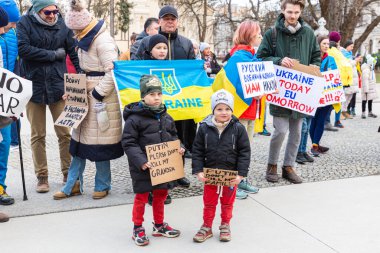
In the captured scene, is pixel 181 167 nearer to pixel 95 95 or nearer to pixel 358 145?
pixel 95 95

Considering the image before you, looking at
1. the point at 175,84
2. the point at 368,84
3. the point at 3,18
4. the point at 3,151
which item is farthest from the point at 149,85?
the point at 368,84

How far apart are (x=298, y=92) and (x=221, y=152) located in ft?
6.81

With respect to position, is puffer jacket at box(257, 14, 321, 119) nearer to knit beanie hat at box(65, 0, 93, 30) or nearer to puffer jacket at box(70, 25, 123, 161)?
puffer jacket at box(70, 25, 123, 161)

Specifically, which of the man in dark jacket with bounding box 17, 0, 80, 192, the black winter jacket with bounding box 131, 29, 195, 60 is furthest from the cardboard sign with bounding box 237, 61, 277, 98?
the man in dark jacket with bounding box 17, 0, 80, 192

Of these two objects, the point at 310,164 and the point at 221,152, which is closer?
the point at 221,152

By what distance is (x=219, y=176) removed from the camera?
3605mm

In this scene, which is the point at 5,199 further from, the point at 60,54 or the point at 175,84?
the point at 175,84

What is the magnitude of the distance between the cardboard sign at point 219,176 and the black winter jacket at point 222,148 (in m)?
0.11

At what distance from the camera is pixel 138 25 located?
205 ft

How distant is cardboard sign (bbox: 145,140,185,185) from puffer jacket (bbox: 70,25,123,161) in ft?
3.35

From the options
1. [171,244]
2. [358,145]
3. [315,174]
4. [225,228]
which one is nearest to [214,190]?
[225,228]

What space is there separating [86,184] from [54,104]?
1068 millimetres

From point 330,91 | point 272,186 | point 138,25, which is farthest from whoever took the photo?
point 138,25

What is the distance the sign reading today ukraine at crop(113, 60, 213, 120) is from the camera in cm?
451
